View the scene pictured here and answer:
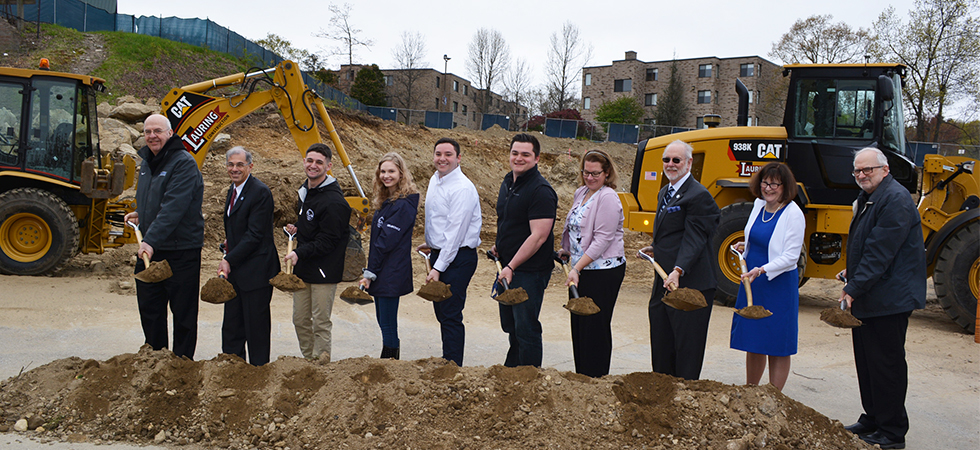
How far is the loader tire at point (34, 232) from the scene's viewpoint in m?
8.37

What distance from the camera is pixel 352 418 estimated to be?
3.51 metres

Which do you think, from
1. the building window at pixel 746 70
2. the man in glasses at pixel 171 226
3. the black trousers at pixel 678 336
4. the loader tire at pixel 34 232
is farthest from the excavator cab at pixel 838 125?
the building window at pixel 746 70

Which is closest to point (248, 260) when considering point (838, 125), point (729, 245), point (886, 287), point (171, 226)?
point (171, 226)

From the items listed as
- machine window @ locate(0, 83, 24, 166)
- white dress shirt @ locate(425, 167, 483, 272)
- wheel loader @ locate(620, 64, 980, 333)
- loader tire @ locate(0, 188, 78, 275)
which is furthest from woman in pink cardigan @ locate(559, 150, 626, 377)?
machine window @ locate(0, 83, 24, 166)

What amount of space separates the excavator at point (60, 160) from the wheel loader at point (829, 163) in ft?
22.0

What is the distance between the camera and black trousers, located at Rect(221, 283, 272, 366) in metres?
4.57

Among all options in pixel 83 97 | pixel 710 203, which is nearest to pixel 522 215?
pixel 710 203

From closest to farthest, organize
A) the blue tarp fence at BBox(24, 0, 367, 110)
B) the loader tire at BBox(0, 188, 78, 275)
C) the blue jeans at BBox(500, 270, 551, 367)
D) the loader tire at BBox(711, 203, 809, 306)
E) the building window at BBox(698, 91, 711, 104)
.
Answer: the blue jeans at BBox(500, 270, 551, 367), the loader tire at BBox(711, 203, 809, 306), the loader tire at BBox(0, 188, 78, 275), the blue tarp fence at BBox(24, 0, 367, 110), the building window at BBox(698, 91, 711, 104)

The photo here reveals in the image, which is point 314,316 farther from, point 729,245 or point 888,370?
point 729,245

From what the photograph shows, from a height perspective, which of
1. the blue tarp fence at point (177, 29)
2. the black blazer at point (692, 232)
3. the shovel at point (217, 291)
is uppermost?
the blue tarp fence at point (177, 29)

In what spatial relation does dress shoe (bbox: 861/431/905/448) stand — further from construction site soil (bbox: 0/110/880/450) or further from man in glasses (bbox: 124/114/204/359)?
man in glasses (bbox: 124/114/204/359)

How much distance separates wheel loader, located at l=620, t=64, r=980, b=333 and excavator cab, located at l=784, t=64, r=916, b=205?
1 centimetres

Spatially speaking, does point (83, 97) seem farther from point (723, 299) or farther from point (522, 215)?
point (723, 299)

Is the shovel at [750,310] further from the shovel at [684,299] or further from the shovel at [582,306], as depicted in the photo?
the shovel at [582,306]
